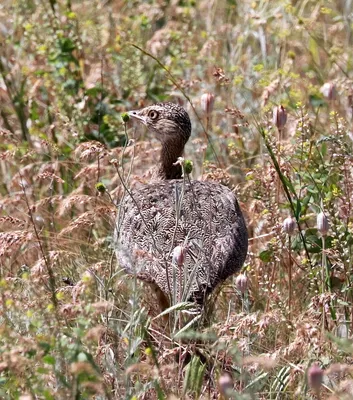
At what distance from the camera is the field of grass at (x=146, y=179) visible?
330 centimetres

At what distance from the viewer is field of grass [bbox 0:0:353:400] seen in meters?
3.30

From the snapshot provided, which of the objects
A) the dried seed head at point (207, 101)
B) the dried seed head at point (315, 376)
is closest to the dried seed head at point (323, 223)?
the dried seed head at point (207, 101)

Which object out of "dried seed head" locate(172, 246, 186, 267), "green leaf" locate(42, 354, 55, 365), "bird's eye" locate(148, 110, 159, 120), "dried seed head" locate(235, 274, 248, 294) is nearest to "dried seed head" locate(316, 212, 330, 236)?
"dried seed head" locate(235, 274, 248, 294)

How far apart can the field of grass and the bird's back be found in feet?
0.40

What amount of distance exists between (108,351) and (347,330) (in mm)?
967

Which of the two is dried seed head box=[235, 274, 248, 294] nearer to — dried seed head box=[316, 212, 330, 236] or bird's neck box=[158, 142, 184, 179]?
dried seed head box=[316, 212, 330, 236]

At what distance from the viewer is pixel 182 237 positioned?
409cm

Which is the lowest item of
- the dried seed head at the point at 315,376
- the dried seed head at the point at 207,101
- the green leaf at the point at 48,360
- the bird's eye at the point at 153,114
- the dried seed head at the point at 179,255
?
the bird's eye at the point at 153,114

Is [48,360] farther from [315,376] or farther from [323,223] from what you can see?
[323,223]

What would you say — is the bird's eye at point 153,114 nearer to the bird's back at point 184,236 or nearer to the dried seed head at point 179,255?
the bird's back at point 184,236

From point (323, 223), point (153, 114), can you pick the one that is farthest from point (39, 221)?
point (323, 223)

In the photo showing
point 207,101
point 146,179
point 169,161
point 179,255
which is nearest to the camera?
point 179,255

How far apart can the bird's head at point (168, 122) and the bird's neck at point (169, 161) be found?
2 centimetres

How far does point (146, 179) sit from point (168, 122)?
1.11ft
